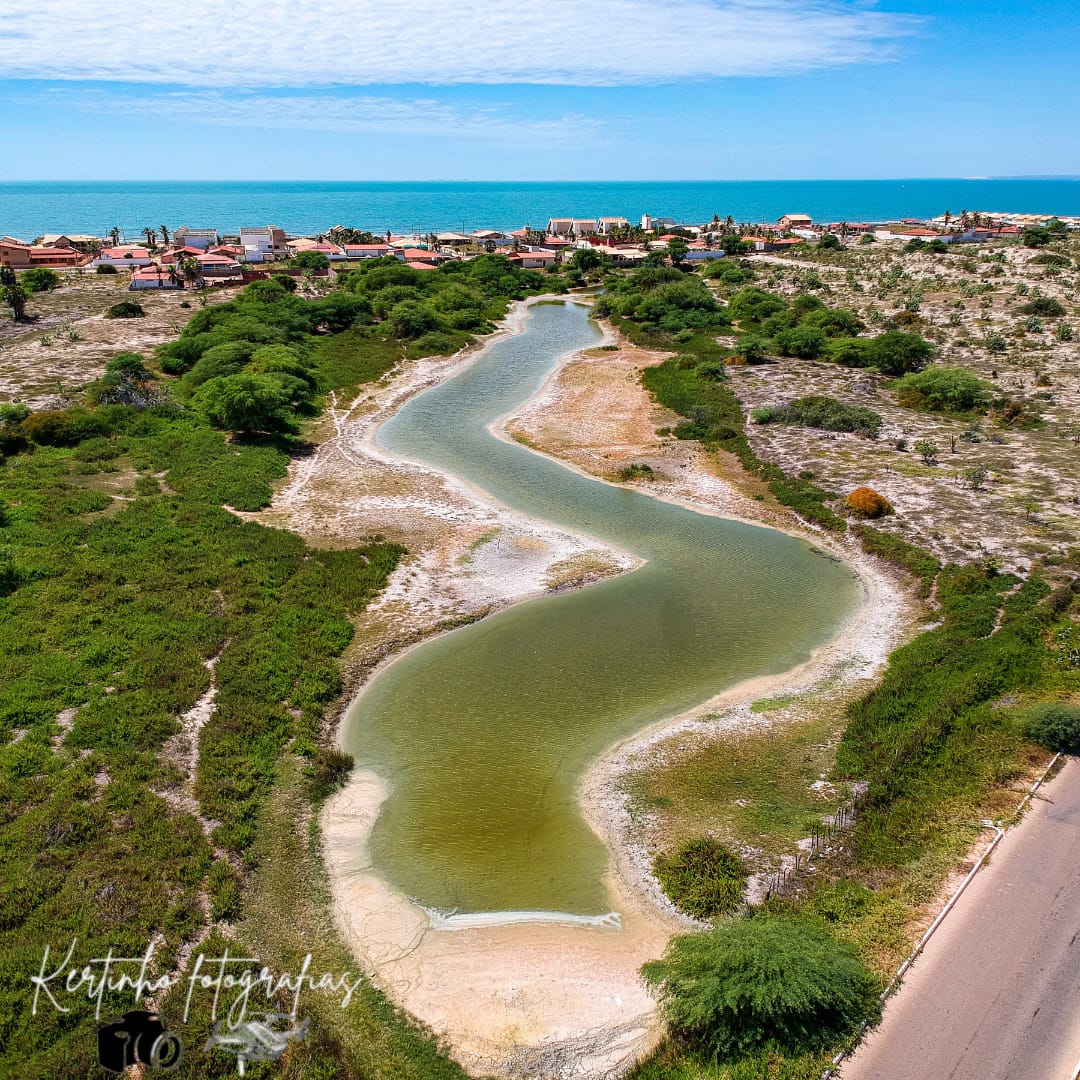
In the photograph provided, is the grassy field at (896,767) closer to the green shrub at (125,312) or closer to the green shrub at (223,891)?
the green shrub at (223,891)

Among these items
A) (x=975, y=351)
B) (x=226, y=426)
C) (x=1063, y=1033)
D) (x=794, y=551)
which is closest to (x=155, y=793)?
(x=1063, y=1033)

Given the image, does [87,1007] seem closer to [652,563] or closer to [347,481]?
[652,563]

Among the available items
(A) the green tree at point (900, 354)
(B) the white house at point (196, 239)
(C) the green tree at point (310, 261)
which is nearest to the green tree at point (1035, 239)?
(A) the green tree at point (900, 354)

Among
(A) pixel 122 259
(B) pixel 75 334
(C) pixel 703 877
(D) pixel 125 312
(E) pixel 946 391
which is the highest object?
(A) pixel 122 259

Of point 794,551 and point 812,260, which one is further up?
point 812,260

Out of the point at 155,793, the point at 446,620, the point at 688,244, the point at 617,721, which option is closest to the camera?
the point at 155,793

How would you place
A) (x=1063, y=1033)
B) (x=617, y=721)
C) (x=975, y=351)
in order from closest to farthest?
(x=1063, y=1033)
(x=617, y=721)
(x=975, y=351)

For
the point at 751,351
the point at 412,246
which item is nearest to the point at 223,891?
the point at 751,351

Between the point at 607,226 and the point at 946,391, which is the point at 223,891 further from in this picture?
the point at 607,226
